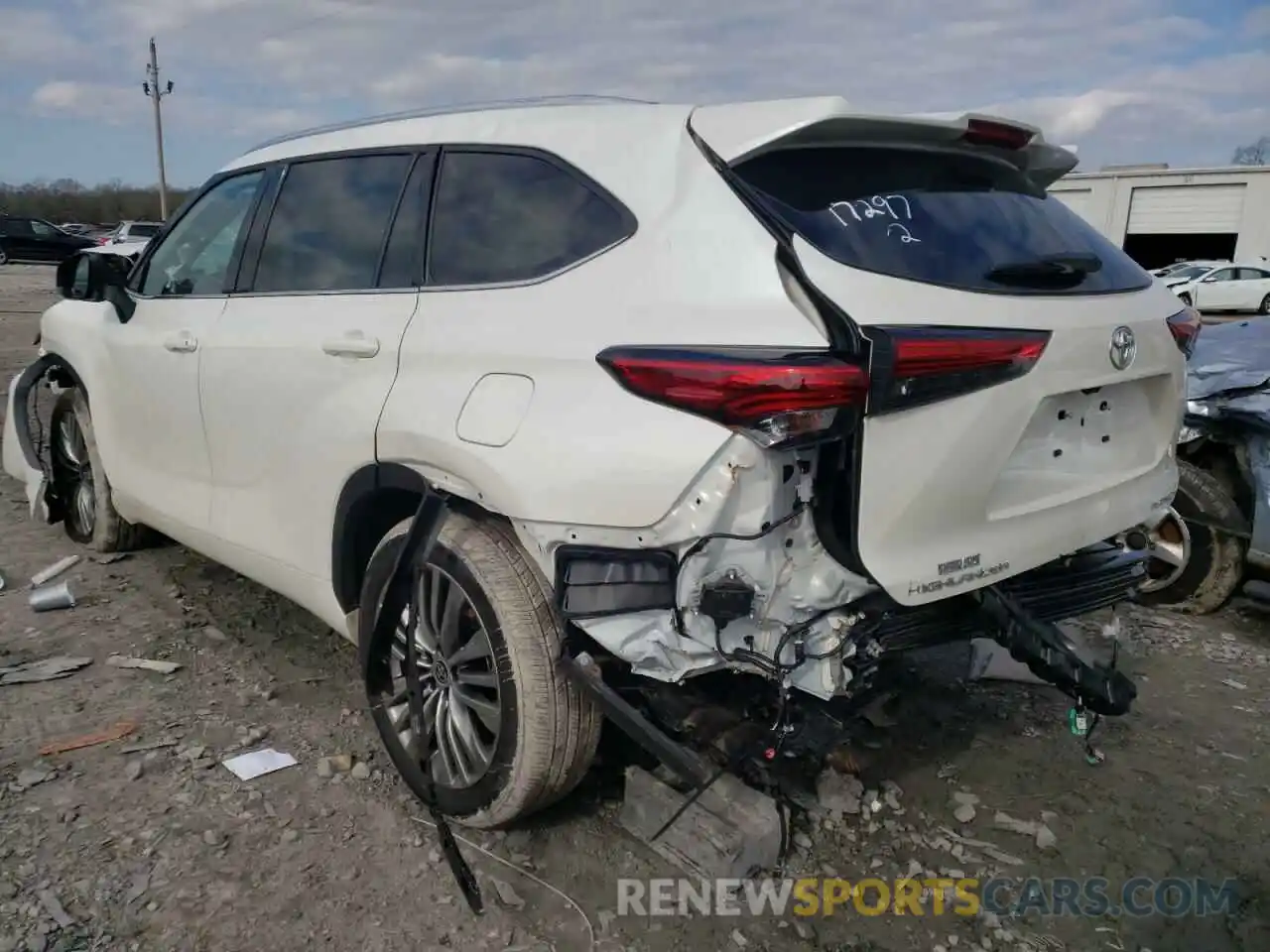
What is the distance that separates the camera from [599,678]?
246 centimetres

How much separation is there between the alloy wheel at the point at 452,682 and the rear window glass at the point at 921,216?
4.32 ft

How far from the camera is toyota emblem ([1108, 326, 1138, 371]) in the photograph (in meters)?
2.53

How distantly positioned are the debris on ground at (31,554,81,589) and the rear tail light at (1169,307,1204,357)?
4.80 meters

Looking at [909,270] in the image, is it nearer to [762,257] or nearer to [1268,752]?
[762,257]

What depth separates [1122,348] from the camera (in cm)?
255

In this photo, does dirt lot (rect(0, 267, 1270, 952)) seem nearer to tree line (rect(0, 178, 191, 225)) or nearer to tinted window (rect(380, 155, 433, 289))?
tinted window (rect(380, 155, 433, 289))

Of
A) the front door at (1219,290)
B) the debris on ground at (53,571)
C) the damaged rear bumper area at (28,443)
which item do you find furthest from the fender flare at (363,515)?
the front door at (1219,290)

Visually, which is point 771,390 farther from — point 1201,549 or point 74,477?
point 74,477

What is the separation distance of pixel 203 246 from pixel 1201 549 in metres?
4.58

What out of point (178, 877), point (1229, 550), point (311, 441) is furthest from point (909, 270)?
point (1229, 550)

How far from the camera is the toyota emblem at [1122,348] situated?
8.30ft

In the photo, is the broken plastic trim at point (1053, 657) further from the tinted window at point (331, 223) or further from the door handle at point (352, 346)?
the tinted window at point (331, 223)

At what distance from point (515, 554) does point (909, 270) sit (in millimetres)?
1205

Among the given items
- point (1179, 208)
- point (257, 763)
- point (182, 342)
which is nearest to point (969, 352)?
point (257, 763)
